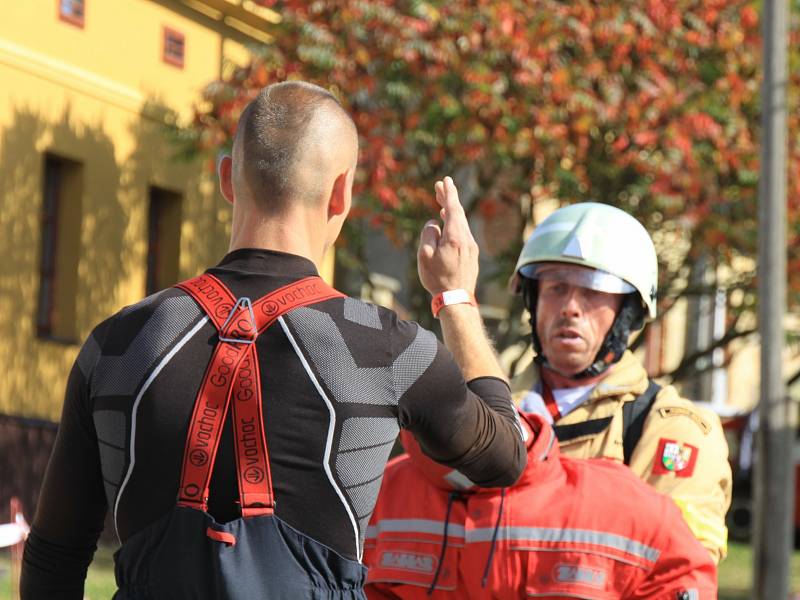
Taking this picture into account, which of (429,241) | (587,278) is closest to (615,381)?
(587,278)

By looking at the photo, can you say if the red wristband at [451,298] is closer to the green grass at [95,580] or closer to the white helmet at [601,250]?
the white helmet at [601,250]

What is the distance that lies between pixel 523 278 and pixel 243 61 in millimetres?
10716

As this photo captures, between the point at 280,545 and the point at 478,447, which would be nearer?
the point at 280,545

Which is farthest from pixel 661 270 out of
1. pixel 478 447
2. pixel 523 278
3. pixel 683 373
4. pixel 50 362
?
pixel 478 447

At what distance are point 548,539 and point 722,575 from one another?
14.5m

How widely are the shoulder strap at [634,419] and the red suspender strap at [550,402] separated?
0.18 meters

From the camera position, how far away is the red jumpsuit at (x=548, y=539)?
369 cm

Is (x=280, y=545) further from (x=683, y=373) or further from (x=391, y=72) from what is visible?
(x=683, y=373)

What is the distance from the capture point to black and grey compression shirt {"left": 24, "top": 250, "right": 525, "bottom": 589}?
2.68 m

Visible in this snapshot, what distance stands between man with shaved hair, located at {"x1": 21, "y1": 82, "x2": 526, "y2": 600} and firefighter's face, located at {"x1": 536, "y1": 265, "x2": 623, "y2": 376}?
1.56 meters

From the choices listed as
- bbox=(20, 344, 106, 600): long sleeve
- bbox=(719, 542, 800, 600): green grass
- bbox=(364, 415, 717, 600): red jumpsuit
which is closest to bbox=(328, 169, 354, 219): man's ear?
bbox=(20, 344, 106, 600): long sleeve

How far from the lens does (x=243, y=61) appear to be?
1509cm

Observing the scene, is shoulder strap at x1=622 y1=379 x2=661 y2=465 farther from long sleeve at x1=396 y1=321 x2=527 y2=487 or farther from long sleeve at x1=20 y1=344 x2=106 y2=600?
long sleeve at x1=20 y1=344 x2=106 y2=600

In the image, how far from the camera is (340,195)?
2.91 meters
